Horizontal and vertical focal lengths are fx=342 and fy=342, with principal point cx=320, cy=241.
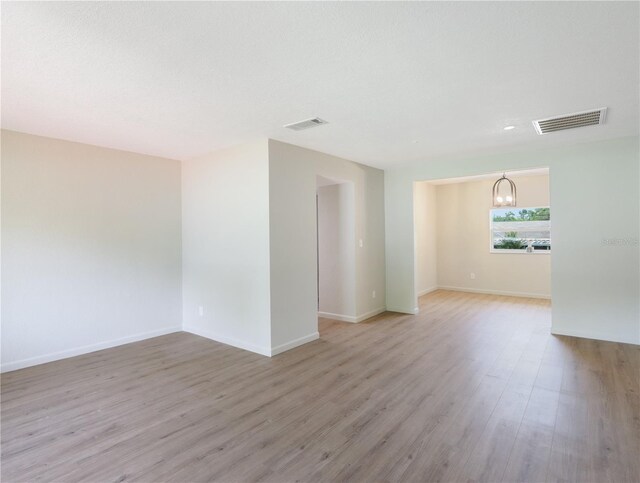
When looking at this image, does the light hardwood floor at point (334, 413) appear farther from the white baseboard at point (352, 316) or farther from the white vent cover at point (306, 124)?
the white vent cover at point (306, 124)

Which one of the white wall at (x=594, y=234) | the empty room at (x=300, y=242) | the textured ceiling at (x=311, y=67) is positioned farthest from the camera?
the white wall at (x=594, y=234)

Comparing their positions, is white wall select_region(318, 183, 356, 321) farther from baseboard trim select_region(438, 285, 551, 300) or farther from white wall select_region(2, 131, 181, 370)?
baseboard trim select_region(438, 285, 551, 300)

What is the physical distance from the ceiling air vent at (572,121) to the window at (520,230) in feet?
13.9

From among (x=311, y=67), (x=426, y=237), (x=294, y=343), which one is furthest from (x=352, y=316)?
(x=311, y=67)

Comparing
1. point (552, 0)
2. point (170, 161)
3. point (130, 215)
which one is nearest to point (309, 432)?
point (552, 0)

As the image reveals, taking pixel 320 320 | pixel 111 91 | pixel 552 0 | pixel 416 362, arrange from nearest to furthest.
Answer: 1. pixel 552 0
2. pixel 111 91
3. pixel 416 362
4. pixel 320 320

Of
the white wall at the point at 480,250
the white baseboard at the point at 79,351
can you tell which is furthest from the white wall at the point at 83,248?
the white wall at the point at 480,250

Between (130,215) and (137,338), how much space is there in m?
1.69

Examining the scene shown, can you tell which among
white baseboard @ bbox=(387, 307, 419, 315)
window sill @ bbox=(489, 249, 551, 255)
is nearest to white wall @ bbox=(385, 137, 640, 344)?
white baseboard @ bbox=(387, 307, 419, 315)

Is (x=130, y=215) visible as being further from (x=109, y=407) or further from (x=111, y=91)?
(x=109, y=407)

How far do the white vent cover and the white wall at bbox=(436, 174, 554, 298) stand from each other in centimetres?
528

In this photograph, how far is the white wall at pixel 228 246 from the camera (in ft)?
13.4

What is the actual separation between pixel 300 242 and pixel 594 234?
3.81 meters

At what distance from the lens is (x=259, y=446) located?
2309 millimetres
